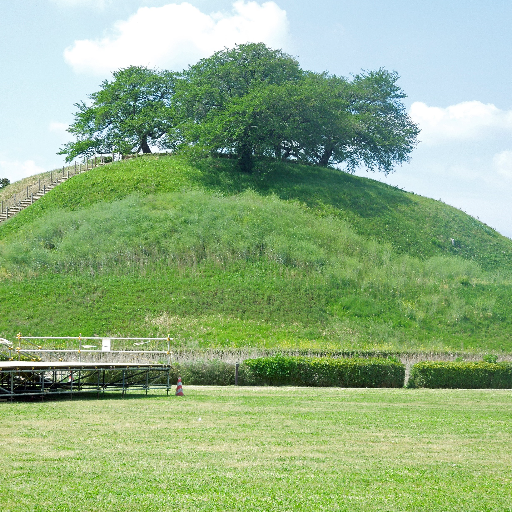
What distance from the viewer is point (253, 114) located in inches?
2164

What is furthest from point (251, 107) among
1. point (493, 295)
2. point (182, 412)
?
point (182, 412)

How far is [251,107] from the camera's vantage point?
54062mm

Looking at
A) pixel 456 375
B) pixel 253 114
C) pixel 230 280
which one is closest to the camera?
pixel 456 375

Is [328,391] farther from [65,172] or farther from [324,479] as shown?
[65,172]

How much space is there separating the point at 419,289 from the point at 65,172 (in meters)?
34.8

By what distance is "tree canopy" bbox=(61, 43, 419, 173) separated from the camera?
184 feet

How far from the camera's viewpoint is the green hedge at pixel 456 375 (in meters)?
25.9

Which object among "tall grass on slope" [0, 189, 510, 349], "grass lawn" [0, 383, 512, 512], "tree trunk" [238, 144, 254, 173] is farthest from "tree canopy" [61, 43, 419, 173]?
"grass lawn" [0, 383, 512, 512]

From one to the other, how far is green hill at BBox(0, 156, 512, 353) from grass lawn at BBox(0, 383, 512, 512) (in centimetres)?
1918

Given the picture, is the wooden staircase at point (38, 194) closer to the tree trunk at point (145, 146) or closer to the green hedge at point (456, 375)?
the tree trunk at point (145, 146)

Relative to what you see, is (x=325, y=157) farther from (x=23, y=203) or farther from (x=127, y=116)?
(x=23, y=203)

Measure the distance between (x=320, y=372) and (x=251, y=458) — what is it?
1623cm

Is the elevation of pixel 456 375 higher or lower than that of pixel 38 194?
lower

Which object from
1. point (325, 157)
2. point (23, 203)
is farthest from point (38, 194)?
point (325, 157)
